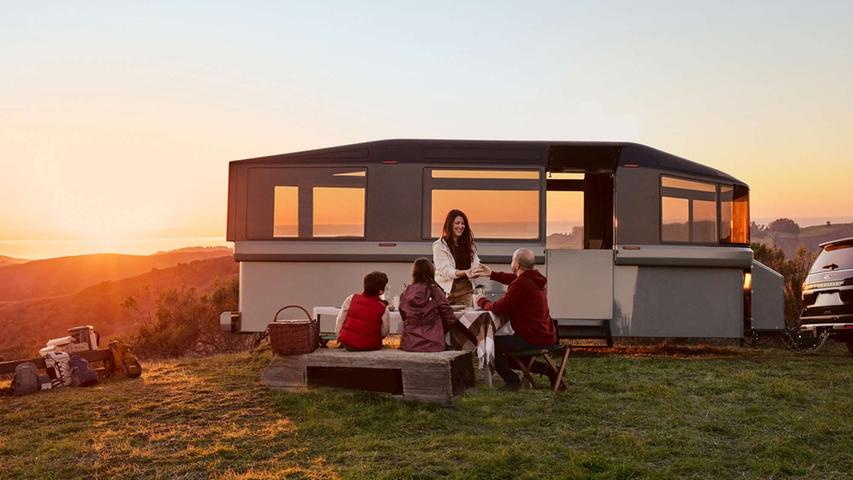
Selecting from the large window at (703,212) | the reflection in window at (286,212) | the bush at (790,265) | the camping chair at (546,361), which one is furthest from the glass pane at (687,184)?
the bush at (790,265)

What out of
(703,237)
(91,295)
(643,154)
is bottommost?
(91,295)

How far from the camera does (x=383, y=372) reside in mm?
7113

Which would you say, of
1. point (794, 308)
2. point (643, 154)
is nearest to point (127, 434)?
point (643, 154)

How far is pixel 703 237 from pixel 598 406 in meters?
4.72

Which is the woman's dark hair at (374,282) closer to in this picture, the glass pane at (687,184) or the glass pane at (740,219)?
the glass pane at (687,184)

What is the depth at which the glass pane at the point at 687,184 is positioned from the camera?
10633 mm

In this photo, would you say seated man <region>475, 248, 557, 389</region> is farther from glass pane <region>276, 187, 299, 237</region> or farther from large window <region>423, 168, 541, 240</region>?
glass pane <region>276, 187, 299, 237</region>

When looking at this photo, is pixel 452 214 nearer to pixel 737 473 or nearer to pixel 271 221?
pixel 271 221

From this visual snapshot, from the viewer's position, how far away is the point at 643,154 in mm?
10578

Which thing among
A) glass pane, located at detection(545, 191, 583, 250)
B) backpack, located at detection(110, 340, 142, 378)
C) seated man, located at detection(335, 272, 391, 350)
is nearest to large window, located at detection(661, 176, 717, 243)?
glass pane, located at detection(545, 191, 583, 250)

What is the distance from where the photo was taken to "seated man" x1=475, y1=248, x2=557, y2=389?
7188 mm

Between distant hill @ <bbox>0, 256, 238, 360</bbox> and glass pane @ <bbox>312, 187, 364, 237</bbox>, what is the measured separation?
19.3m

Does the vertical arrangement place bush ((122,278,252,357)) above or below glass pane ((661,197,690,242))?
below

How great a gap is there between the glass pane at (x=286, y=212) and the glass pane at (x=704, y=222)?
Result: 5.00 m
